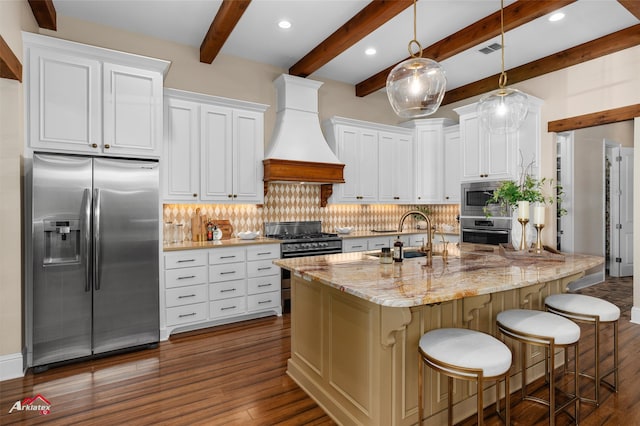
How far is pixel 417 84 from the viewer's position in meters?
2.26

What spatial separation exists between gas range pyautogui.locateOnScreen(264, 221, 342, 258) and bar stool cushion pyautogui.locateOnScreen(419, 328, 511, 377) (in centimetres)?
260

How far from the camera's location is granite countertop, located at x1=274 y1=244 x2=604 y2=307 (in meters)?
1.63

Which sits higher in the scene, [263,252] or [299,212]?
[299,212]

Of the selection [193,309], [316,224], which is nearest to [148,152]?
[193,309]

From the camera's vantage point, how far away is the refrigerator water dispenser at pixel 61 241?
2898mm

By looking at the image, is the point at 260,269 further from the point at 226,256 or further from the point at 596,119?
the point at 596,119

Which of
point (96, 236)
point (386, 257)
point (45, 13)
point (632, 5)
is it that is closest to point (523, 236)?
point (386, 257)

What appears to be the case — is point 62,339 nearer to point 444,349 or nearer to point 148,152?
point 148,152

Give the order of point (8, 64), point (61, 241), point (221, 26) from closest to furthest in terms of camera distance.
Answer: point (8, 64), point (61, 241), point (221, 26)

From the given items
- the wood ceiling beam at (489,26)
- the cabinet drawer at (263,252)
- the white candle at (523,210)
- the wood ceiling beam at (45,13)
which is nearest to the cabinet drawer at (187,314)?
the cabinet drawer at (263,252)

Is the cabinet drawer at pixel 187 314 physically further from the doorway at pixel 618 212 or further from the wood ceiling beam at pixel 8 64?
the doorway at pixel 618 212

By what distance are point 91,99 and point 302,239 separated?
8.66 feet

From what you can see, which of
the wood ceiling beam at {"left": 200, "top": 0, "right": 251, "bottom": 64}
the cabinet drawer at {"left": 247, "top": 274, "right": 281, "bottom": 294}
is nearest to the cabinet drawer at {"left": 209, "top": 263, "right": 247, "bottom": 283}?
the cabinet drawer at {"left": 247, "top": 274, "right": 281, "bottom": 294}

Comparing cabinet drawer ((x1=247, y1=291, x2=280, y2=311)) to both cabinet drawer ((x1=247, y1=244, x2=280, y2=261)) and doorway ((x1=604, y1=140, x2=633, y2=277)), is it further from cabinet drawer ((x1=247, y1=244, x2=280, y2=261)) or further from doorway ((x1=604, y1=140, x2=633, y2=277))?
doorway ((x1=604, y1=140, x2=633, y2=277))
